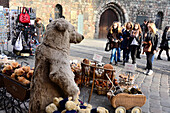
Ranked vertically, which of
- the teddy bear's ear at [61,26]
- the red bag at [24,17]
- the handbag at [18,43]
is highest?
the red bag at [24,17]

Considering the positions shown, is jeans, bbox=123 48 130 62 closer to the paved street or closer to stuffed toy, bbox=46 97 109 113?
the paved street

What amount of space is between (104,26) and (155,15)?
486cm

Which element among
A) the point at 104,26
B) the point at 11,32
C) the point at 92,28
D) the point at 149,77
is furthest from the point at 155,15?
the point at 11,32

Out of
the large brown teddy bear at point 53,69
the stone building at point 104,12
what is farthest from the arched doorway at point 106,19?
the large brown teddy bear at point 53,69

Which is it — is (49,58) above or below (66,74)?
above

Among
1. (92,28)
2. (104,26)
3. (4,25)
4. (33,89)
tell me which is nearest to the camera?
(33,89)

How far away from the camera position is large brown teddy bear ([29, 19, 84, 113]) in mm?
1827

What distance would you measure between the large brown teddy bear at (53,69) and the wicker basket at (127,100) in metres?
1.60

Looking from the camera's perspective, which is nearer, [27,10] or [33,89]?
[33,89]

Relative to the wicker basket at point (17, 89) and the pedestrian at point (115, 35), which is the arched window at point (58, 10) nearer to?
the pedestrian at point (115, 35)

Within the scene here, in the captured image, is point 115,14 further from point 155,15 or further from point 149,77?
point 149,77

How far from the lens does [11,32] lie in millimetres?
7434

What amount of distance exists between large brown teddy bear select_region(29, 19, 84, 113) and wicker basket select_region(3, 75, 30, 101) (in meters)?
0.63

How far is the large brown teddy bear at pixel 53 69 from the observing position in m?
1.83
